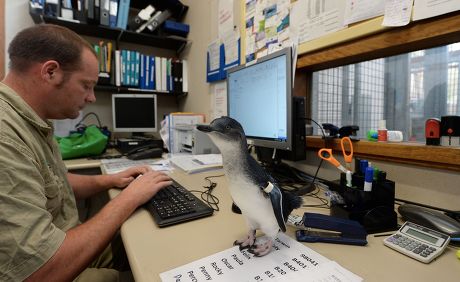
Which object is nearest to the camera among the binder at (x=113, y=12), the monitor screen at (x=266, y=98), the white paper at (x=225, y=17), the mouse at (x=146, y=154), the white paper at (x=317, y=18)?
the monitor screen at (x=266, y=98)

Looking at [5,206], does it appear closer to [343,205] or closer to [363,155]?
[343,205]

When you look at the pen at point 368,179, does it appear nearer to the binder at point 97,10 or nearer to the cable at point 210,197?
the cable at point 210,197

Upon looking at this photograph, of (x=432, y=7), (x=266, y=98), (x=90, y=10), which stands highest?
(x=90, y=10)

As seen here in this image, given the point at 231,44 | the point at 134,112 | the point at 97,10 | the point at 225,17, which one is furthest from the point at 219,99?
the point at 97,10

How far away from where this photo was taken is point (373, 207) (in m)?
0.61

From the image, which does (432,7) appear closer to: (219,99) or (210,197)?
(210,197)

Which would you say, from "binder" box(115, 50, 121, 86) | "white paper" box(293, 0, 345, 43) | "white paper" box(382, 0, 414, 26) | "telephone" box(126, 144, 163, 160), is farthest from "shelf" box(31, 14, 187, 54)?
"white paper" box(382, 0, 414, 26)

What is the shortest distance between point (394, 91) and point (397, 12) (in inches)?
20.8

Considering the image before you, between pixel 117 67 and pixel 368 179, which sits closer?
pixel 368 179

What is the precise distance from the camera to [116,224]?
A: 651mm

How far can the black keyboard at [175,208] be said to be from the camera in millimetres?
647

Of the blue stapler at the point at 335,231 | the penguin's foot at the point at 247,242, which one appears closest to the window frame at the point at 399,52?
the blue stapler at the point at 335,231

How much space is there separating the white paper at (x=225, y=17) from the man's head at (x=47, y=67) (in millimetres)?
1107

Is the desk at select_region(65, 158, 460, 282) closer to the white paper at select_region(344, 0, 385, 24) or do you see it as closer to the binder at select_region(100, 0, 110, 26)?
the white paper at select_region(344, 0, 385, 24)
